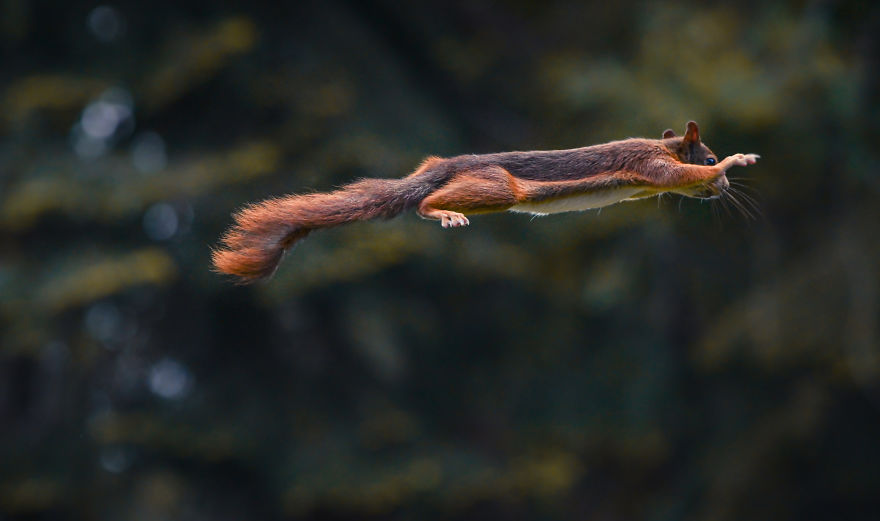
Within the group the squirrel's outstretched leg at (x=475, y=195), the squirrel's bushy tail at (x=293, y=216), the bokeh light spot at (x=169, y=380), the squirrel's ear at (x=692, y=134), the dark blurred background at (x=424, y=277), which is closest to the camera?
the squirrel's bushy tail at (x=293, y=216)

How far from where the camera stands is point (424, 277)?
11398 millimetres

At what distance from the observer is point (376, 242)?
8.48m

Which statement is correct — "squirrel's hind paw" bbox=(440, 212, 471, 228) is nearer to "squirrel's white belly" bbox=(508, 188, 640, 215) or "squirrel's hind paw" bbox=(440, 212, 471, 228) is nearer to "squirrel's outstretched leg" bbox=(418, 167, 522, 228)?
"squirrel's outstretched leg" bbox=(418, 167, 522, 228)

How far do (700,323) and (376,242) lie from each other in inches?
230

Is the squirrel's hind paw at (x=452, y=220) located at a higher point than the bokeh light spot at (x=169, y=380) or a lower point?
higher

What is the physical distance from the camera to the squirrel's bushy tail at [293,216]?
226 cm

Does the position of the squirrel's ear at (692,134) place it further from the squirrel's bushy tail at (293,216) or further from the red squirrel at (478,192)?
the squirrel's bushy tail at (293,216)

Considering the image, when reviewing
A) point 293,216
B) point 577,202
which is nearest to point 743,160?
point 577,202

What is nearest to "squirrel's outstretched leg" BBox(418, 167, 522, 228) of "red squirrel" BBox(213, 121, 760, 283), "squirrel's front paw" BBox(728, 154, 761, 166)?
"red squirrel" BBox(213, 121, 760, 283)

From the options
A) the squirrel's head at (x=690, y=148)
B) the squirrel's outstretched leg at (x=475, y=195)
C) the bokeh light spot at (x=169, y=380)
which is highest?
the squirrel's head at (x=690, y=148)

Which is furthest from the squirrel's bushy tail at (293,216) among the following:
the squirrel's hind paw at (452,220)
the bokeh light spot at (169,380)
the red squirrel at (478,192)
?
the bokeh light spot at (169,380)

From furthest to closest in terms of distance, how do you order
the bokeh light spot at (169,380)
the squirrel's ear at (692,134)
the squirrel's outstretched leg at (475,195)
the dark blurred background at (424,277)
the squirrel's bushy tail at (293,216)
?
the bokeh light spot at (169,380) < the dark blurred background at (424,277) < the squirrel's ear at (692,134) < the squirrel's outstretched leg at (475,195) < the squirrel's bushy tail at (293,216)

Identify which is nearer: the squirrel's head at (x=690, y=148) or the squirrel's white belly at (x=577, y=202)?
the squirrel's white belly at (x=577, y=202)

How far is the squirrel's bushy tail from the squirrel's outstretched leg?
0.13 feet
